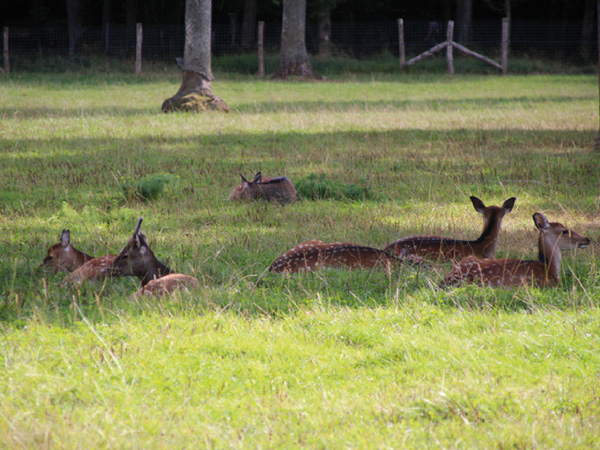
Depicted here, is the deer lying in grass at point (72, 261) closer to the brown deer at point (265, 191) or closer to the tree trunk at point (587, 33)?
the brown deer at point (265, 191)

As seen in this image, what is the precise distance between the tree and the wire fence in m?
15.0

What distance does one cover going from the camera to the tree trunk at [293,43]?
2798 cm

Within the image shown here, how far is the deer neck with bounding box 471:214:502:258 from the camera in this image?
227 inches

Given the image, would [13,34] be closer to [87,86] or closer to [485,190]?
[87,86]

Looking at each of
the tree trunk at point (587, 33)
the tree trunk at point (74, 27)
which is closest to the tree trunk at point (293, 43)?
the tree trunk at point (74, 27)

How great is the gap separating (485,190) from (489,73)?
2238 centimetres

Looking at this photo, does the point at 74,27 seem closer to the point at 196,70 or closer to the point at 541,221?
the point at 196,70

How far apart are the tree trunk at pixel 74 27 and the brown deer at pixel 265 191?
25937mm

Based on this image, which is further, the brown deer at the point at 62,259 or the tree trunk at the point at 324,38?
the tree trunk at the point at 324,38

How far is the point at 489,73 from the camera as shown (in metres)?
29.5

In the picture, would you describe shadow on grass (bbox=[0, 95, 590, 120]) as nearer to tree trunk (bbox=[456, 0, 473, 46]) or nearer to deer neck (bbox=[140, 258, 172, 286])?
deer neck (bbox=[140, 258, 172, 286])

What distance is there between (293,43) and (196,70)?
38.3ft

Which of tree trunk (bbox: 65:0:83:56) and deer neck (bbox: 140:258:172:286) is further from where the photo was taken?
tree trunk (bbox: 65:0:83:56)

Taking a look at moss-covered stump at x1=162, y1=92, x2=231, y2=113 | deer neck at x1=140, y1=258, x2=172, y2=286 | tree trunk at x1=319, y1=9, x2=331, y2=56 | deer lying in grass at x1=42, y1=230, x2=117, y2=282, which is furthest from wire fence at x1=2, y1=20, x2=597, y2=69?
deer neck at x1=140, y1=258, x2=172, y2=286
